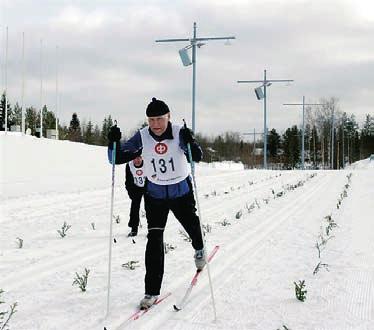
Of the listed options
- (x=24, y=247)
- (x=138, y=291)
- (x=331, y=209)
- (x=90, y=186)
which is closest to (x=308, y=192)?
(x=331, y=209)

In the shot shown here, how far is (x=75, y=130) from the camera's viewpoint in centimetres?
12000

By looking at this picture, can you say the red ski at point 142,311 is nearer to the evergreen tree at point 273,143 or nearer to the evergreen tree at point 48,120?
the evergreen tree at point 48,120

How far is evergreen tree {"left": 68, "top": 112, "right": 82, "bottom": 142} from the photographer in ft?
359

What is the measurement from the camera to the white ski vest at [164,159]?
5.06 m

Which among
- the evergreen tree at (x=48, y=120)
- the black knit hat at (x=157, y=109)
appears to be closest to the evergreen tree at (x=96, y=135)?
the evergreen tree at (x=48, y=120)

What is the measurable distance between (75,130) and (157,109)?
388 feet

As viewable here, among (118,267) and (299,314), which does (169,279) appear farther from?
(299,314)

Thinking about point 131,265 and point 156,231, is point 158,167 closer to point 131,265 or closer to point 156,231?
point 156,231

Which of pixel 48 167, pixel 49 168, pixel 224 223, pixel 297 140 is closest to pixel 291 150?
pixel 297 140

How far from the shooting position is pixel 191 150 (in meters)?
5.01

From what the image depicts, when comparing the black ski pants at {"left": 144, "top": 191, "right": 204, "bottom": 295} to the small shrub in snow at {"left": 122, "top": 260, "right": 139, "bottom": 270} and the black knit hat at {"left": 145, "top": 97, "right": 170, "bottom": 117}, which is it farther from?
the small shrub in snow at {"left": 122, "top": 260, "right": 139, "bottom": 270}

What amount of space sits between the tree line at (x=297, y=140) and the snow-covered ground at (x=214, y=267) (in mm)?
51840

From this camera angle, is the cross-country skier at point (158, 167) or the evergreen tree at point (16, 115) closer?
the cross-country skier at point (158, 167)

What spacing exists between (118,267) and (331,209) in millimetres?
7505
